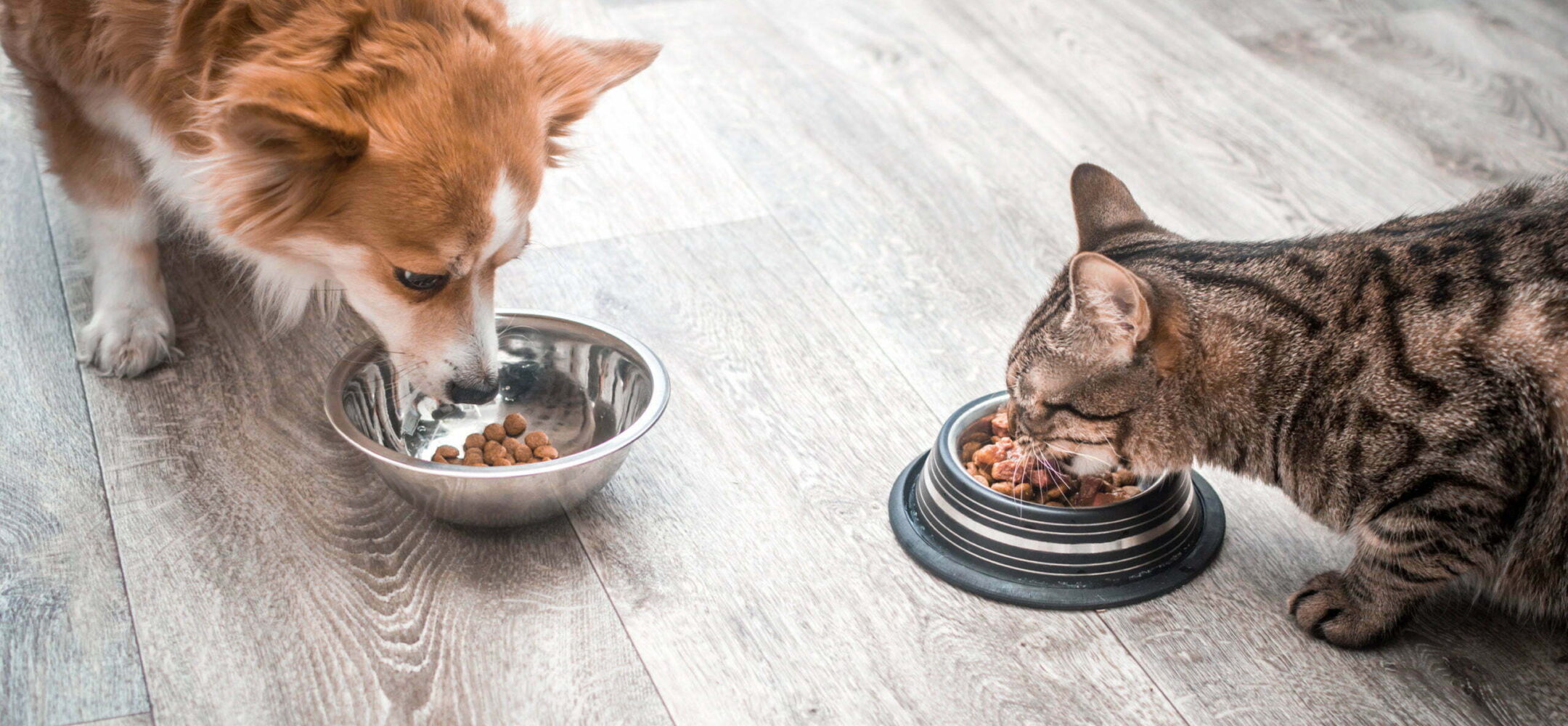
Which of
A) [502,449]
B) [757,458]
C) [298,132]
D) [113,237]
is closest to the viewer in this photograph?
[298,132]

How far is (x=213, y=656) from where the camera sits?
5.62 feet

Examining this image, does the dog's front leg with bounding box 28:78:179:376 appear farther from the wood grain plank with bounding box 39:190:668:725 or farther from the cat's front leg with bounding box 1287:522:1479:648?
the cat's front leg with bounding box 1287:522:1479:648

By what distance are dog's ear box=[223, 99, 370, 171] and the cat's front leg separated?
1385 millimetres

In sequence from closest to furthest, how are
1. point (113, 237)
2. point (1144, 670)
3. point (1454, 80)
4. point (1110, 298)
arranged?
point (1110, 298)
point (1144, 670)
point (113, 237)
point (1454, 80)

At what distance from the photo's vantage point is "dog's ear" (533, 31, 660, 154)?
6.14 ft

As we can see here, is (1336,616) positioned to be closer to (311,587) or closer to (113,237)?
(311,587)

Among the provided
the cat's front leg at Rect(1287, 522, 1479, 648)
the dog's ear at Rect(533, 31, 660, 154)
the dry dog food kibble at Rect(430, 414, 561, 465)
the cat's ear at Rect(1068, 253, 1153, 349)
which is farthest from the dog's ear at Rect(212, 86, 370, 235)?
the cat's front leg at Rect(1287, 522, 1479, 648)

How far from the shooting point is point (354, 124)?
162 cm

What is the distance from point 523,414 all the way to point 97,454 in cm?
65

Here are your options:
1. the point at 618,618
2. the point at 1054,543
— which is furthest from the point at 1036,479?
the point at 618,618

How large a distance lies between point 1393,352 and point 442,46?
127 cm

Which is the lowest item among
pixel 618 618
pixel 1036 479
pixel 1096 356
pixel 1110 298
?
pixel 618 618

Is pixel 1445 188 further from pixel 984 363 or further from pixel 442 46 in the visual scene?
pixel 442 46

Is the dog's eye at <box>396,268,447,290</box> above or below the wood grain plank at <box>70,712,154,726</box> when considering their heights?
above
